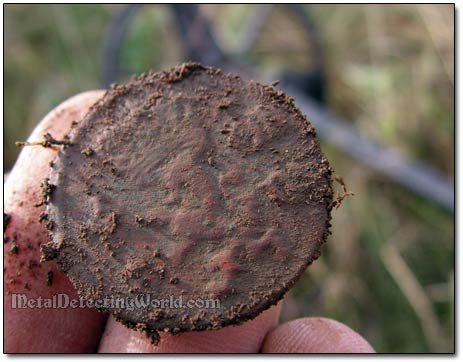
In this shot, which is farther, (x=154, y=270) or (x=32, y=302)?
(x=32, y=302)

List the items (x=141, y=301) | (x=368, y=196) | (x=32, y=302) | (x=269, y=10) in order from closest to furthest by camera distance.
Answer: (x=141, y=301)
(x=32, y=302)
(x=368, y=196)
(x=269, y=10)

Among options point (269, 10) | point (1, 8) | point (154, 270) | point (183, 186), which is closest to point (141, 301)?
point (154, 270)

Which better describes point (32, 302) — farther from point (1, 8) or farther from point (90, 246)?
point (1, 8)

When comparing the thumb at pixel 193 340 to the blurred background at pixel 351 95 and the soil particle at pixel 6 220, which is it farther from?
the blurred background at pixel 351 95

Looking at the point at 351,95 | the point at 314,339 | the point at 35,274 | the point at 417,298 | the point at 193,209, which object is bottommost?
the point at 417,298

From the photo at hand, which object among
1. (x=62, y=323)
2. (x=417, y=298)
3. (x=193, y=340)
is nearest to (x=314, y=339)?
(x=193, y=340)

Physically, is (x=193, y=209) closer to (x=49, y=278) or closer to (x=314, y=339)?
(x=49, y=278)

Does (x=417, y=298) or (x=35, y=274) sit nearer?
(x=35, y=274)
